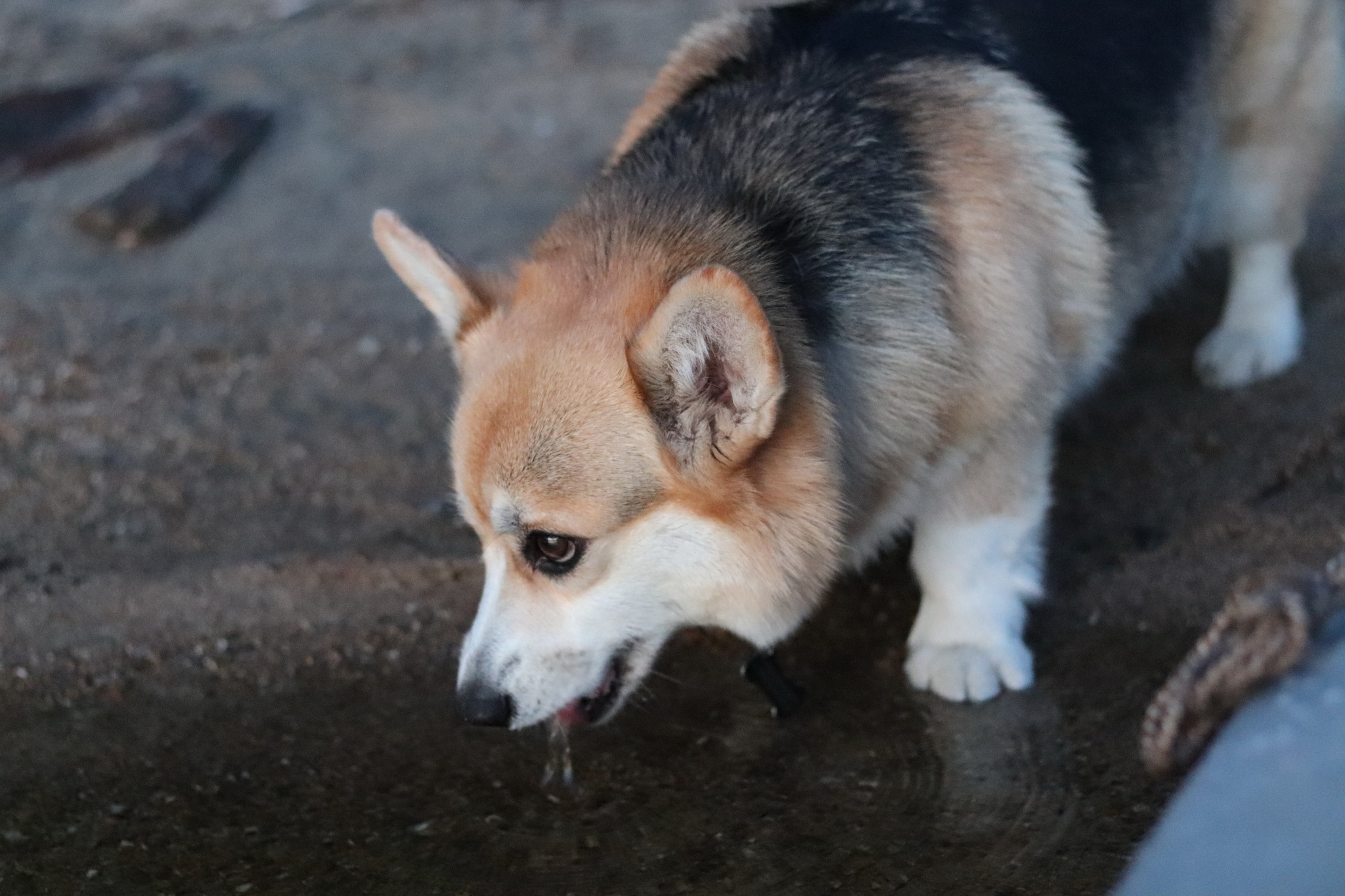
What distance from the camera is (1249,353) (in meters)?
4.58

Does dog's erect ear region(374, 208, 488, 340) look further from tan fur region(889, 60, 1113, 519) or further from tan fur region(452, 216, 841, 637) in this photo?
tan fur region(889, 60, 1113, 519)

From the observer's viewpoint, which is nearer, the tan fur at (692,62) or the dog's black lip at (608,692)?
the dog's black lip at (608,692)

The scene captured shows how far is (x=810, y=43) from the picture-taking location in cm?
340

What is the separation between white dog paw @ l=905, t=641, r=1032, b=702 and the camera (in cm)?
343

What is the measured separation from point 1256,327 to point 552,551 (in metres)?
2.93

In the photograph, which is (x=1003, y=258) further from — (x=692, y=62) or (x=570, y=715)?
(x=570, y=715)

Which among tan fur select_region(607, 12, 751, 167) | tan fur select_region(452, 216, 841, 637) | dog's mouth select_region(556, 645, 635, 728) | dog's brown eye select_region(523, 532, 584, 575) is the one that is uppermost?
tan fur select_region(607, 12, 751, 167)

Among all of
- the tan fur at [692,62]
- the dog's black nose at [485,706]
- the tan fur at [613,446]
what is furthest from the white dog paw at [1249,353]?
the dog's black nose at [485,706]

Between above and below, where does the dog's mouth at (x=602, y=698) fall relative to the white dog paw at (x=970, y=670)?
above

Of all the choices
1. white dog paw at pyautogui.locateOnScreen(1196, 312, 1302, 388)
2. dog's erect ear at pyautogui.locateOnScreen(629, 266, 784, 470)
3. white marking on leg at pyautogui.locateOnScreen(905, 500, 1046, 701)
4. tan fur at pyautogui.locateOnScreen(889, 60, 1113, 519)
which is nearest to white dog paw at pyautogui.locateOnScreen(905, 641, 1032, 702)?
white marking on leg at pyautogui.locateOnScreen(905, 500, 1046, 701)

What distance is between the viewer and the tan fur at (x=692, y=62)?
3.63 m

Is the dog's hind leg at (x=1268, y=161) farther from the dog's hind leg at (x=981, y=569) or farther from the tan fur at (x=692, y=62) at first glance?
the tan fur at (x=692, y=62)

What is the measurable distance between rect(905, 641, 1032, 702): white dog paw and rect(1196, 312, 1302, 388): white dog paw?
1.59 metres

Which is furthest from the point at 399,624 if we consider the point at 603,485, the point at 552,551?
the point at 603,485
